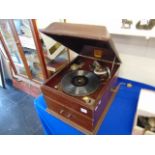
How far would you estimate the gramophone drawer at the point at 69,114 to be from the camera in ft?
2.56

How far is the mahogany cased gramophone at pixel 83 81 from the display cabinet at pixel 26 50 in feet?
1.62

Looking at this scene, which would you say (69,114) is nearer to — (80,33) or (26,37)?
(80,33)

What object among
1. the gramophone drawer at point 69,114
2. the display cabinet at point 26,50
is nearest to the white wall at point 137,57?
the gramophone drawer at point 69,114

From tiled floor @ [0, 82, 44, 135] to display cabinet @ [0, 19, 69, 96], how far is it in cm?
15

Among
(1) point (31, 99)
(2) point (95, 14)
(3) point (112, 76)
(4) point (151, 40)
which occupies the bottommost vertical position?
(1) point (31, 99)

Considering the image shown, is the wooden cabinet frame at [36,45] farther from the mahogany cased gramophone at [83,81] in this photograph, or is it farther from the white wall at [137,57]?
the white wall at [137,57]

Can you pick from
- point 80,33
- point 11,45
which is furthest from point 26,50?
point 80,33

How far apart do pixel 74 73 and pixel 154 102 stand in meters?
0.51

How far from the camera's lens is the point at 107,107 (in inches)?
38.1

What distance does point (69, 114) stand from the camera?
850 mm

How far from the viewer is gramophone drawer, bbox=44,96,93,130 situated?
779 mm
